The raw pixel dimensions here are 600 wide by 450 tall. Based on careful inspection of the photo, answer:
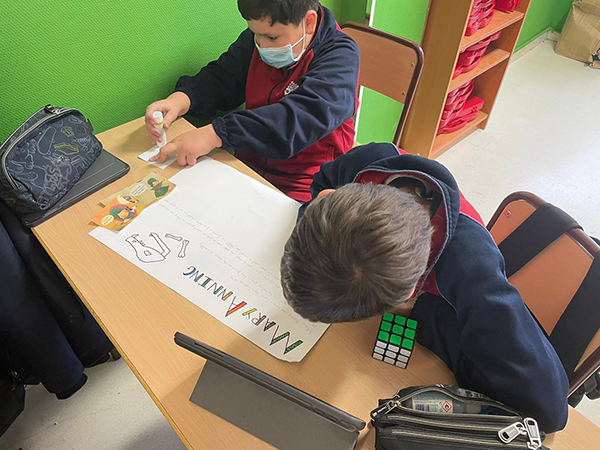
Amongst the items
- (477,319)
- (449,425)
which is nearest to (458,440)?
(449,425)

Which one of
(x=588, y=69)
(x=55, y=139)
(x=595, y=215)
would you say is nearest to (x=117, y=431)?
(x=55, y=139)

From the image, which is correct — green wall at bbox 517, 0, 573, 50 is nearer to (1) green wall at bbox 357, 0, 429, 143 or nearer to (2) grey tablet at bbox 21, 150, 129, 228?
(1) green wall at bbox 357, 0, 429, 143

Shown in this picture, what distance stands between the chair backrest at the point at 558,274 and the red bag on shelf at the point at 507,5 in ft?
5.80

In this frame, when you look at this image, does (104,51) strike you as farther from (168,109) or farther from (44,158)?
(44,158)

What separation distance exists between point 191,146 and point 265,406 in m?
0.63

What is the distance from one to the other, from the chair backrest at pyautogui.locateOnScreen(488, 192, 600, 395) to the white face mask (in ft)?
2.14

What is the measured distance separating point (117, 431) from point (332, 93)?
1.21m

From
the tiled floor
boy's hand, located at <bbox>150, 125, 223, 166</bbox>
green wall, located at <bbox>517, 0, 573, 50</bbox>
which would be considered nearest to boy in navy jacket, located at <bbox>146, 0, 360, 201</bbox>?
boy's hand, located at <bbox>150, 125, 223, 166</bbox>

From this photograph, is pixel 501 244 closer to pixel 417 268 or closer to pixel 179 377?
pixel 417 268

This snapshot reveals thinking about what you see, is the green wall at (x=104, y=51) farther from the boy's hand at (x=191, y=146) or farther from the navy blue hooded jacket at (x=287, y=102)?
the boy's hand at (x=191, y=146)

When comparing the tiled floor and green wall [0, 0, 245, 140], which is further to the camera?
the tiled floor

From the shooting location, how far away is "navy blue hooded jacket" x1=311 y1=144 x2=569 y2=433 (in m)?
0.62

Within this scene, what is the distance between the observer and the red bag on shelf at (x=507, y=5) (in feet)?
6.96

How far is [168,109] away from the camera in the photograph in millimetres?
1151
